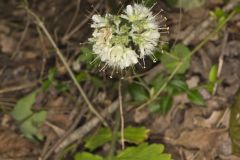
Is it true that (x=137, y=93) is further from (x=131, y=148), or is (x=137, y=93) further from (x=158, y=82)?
(x=131, y=148)

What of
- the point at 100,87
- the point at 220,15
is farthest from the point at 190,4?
the point at 100,87

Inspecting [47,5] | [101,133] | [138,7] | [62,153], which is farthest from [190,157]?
[47,5]

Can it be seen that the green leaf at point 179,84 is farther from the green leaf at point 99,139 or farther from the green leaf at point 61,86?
the green leaf at point 61,86

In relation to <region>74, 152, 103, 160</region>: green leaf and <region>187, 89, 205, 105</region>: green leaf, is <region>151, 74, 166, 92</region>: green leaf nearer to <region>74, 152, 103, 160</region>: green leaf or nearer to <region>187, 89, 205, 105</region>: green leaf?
<region>187, 89, 205, 105</region>: green leaf

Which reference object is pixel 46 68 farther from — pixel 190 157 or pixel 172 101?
pixel 190 157

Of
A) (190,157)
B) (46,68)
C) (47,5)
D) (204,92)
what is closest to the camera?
(190,157)

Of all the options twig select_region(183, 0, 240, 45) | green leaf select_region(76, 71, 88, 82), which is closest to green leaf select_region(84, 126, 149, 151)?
green leaf select_region(76, 71, 88, 82)
